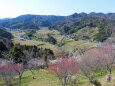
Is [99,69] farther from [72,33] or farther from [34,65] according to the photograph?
[72,33]

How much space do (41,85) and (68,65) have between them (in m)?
7.81

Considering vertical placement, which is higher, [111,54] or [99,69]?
[111,54]

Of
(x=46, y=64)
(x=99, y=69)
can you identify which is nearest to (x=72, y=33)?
(x=46, y=64)

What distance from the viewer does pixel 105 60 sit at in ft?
72.8

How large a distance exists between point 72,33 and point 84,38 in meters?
25.3

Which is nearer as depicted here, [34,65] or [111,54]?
[111,54]

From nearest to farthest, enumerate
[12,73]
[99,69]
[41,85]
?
[12,73]
[41,85]
[99,69]

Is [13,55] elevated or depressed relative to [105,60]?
depressed

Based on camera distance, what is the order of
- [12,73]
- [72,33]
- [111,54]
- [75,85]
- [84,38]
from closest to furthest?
[12,73], [75,85], [111,54], [84,38], [72,33]

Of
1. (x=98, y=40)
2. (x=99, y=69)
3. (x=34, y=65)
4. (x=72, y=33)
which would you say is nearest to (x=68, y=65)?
(x=99, y=69)

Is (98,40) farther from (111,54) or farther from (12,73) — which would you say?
(12,73)

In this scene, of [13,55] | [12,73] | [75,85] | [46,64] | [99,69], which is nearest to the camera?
[12,73]

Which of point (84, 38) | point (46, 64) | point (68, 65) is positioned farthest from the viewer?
point (84, 38)

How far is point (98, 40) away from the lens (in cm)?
9150
